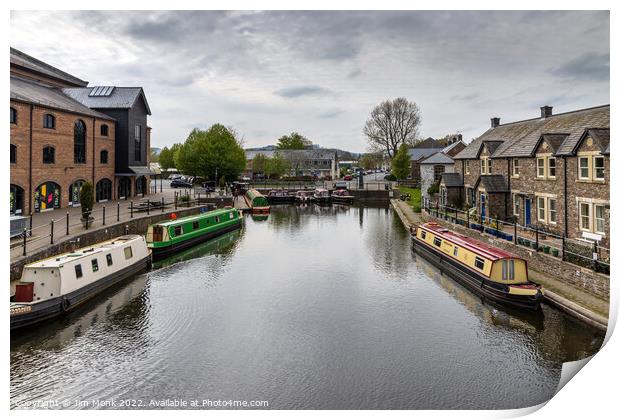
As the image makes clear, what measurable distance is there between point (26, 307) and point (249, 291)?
7.58 metres

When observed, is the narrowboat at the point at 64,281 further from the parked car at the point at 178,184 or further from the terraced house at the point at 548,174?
the parked car at the point at 178,184

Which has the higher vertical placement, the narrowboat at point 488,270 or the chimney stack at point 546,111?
the chimney stack at point 546,111

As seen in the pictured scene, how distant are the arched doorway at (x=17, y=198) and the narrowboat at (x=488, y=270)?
22794 millimetres

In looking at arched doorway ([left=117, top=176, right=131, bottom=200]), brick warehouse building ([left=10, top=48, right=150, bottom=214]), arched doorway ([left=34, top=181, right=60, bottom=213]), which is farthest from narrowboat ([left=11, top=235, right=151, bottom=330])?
arched doorway ([left=117, top=176, right=131, bottom=200])

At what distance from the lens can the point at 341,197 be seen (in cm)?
5803

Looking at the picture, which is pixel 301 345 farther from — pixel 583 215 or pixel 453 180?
pixel 453 180

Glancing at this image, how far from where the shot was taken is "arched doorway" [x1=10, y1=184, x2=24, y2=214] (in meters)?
23.7

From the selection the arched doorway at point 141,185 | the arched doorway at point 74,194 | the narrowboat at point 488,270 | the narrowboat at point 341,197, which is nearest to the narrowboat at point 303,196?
the narrowboat at point 341,197

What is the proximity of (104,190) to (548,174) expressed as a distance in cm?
3255

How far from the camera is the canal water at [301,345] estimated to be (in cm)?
984

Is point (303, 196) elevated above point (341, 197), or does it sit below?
above

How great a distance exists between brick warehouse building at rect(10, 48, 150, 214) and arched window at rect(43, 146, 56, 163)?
6 cm

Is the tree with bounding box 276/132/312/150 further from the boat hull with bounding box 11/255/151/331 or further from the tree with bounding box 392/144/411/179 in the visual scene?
the boat hull with bounding box 11/255/151/331

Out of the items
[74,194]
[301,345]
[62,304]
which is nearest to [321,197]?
[74,194]
